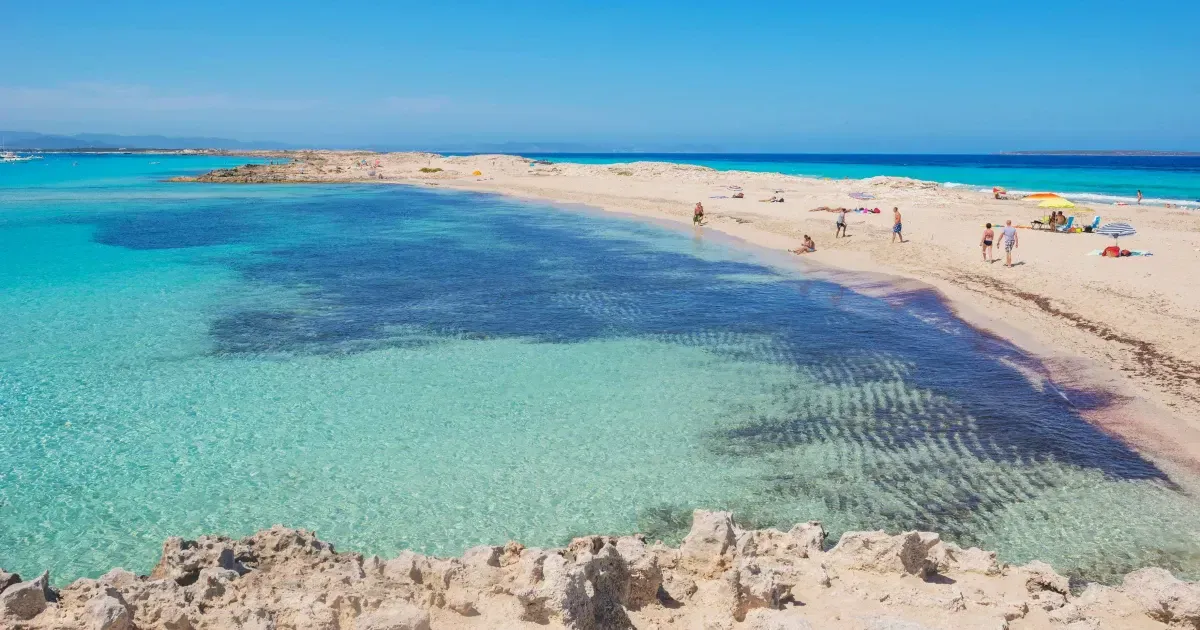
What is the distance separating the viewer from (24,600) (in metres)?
5.50

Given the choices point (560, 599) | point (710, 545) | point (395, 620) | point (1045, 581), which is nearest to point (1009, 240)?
point (1045, 581)

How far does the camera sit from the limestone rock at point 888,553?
6.75m

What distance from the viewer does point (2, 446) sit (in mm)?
10727

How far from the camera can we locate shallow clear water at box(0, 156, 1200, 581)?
29.0 ft

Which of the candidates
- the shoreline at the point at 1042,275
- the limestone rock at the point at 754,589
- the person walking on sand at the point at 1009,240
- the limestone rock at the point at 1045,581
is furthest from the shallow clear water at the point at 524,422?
the person walking on sand at the point at 1009,240

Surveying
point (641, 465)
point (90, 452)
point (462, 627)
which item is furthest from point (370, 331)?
point (462, 627)

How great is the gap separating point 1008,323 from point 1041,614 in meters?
13.1

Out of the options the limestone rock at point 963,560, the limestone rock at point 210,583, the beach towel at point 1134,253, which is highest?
the beach towel at point 1134,253

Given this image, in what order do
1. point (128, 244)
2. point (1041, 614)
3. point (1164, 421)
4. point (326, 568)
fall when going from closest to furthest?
point (1041, 614)
point (326, 568)
point (1164, 421)
point (128, 244)

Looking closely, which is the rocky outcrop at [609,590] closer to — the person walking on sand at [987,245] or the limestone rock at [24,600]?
the limestone rock at [24,600]

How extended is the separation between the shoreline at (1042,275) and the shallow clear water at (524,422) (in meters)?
1.06

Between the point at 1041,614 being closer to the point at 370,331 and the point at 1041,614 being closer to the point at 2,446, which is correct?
the point at 2,446

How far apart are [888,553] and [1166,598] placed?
2060mm

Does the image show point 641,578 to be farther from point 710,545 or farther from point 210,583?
point 210,583
